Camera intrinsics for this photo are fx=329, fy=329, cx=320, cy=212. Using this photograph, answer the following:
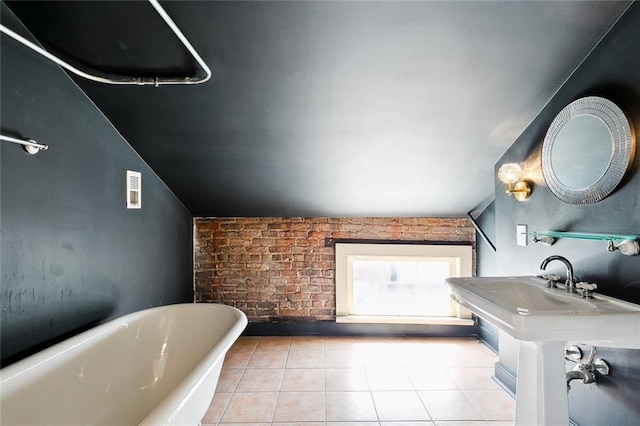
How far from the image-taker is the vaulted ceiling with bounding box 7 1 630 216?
5.04 ft

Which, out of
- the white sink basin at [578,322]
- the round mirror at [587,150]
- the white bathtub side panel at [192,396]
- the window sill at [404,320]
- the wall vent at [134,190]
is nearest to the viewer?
the white bathtub side panel at [192,396]

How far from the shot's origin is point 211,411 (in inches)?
82.6

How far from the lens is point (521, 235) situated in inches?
85.6

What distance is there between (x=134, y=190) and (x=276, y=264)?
A: 4.97 ft

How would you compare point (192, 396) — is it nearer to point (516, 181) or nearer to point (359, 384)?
point (359, 384)

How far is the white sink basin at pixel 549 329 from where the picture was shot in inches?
47.4

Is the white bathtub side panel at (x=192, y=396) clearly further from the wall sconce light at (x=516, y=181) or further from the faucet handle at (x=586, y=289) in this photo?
the wall sconce light at (x=516, y=181)

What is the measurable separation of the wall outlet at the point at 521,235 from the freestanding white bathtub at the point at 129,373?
186 cm

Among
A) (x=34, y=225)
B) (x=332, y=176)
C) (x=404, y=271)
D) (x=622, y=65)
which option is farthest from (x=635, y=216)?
(x=34, y=225)

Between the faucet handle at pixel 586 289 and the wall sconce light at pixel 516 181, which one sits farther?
the wall sconce light at pixel 516 181

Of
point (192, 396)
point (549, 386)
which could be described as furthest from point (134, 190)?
point (549, 386)

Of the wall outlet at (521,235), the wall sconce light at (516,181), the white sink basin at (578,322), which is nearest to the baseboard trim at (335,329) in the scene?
the wall outlet at (521,235)

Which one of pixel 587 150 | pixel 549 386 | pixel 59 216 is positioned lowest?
pixel 549 386

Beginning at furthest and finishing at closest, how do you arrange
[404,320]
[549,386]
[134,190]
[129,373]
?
[404,320] < [134,190] < [129,373] < [549,386]
